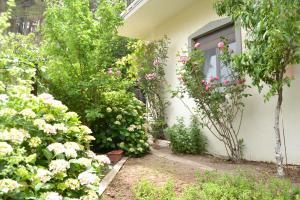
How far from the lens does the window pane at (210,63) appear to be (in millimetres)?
6965

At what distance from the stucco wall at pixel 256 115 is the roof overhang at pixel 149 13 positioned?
0.95ft

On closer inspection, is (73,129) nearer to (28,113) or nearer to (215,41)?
(28,113)

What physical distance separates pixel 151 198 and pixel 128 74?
4.09m

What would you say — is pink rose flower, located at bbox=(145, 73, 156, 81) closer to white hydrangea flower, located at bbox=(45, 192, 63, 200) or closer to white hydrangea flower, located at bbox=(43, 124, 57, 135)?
white hydrangea flower, located at bbox=(43, 124, 57, 135)

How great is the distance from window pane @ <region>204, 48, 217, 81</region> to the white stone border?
278 centimetres

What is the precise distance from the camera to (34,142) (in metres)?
2.60

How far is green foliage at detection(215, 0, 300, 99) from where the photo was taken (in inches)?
142

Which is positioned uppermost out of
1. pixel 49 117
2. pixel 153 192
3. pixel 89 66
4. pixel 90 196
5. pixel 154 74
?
pixel 154 74

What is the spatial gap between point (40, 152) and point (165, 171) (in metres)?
2.72

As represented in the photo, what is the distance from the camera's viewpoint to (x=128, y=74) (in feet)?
23.7

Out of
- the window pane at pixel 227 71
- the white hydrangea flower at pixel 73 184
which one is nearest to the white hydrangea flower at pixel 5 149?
the white hydrangea flower at pixel 73 184

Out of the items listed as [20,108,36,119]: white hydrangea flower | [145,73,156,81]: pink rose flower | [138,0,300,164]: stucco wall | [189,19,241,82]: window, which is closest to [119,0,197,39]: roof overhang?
[138,0,300,164]: stucco wall

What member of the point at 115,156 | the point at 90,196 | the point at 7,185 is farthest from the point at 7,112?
the point at 115,156

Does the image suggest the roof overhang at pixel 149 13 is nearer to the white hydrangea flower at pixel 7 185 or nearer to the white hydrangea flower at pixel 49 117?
the white hydrangea flower at pixel 49 117
